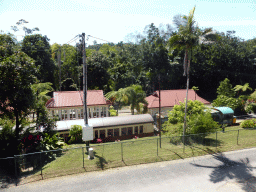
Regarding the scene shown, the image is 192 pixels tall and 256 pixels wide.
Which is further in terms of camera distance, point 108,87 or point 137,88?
point 108,87

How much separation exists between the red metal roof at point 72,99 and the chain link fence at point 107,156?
37.5ft

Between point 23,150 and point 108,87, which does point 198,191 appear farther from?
point 108,87

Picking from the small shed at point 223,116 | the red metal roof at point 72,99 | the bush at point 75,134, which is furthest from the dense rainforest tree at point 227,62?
the bush at point 75,134

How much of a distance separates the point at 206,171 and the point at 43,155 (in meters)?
11.5

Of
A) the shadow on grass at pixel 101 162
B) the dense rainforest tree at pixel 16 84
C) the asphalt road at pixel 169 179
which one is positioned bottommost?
the asphalt road at pixel 169 179

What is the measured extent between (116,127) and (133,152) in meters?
6.56

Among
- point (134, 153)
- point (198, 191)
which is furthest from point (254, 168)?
point (134, 153)

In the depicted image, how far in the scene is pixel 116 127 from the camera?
22.3m

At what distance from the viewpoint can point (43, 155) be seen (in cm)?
1398

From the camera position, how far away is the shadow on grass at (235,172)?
39.7 ft

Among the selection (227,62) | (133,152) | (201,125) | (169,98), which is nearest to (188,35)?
(201,125)

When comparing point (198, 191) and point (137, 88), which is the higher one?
point (137, 88)

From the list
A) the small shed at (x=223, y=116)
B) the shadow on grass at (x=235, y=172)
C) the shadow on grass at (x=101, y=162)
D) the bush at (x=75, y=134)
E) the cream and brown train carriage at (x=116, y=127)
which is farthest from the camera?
the small shed at (x=223, y=116)

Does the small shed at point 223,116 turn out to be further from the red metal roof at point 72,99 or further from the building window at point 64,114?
the building window at point 64,114
